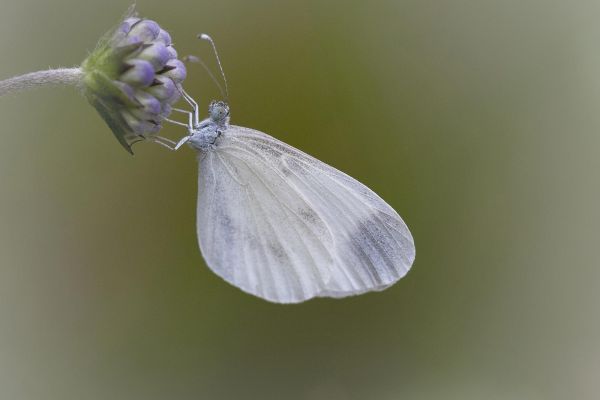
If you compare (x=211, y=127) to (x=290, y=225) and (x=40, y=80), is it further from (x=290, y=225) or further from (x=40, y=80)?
(x=40, y=80)

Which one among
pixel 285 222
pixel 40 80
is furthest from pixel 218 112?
pixel 40 80

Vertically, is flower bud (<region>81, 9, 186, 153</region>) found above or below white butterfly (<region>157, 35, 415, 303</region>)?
above

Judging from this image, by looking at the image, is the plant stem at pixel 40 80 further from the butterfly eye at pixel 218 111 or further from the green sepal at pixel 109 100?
the butterfly eye at pixel 218 111

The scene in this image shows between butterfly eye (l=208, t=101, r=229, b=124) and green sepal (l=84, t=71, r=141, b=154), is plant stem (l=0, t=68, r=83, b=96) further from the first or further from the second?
butterfly eye (l=208, t=101, r=229, b=124)

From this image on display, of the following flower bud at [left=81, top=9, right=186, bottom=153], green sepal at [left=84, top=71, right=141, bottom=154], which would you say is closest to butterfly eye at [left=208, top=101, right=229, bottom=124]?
flower bud at [left=81, top=9, right=186, bottom=153]

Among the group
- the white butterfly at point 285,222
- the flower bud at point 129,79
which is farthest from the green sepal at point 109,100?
the white butterfly at point 285,222
